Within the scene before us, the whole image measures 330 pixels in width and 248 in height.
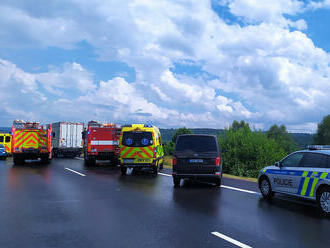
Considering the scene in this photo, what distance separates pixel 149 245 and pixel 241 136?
27.5 meters

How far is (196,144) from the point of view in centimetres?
1291

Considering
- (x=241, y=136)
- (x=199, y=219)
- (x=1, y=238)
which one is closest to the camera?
(x=1, y=238)

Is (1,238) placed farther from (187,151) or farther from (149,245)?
(187,151)

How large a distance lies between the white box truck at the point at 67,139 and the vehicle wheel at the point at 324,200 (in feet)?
95.5

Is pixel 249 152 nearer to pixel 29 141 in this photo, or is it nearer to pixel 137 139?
pixel 137 139

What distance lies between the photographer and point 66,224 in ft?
23.2

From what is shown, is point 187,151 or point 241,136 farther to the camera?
point 241,136

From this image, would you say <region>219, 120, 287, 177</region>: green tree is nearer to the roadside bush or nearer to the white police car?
the roadside bush

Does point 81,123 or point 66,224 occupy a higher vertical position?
point 81,123

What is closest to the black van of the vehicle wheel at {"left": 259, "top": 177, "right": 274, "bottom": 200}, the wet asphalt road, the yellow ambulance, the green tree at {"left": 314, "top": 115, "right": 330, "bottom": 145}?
the wet asphalt road

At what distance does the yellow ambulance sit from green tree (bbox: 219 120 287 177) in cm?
1360

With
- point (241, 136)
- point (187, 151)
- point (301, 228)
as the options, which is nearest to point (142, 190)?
point (187, 151)

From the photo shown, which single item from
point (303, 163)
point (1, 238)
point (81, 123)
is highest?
point (81, 123)

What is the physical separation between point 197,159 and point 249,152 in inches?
761
